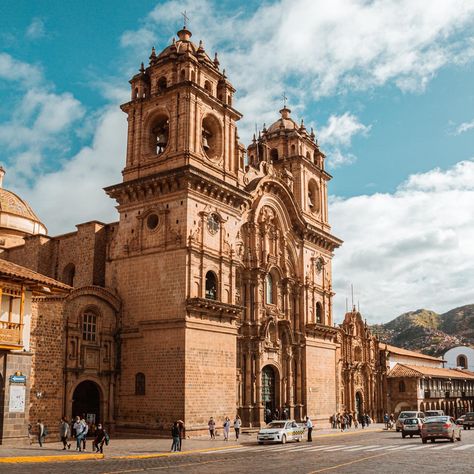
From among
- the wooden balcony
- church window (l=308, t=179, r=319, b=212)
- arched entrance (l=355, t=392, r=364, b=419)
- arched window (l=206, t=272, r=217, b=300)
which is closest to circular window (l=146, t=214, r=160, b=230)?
arched window (l=206, t=272, r=217, b=300)

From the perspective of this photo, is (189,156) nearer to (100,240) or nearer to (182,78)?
(182,78)

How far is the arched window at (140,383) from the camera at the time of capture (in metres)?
33.4

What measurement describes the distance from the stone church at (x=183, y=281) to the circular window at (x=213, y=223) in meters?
0.08

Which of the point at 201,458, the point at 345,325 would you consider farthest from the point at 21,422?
the point at 345,325

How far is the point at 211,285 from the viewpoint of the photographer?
3594 centimetres

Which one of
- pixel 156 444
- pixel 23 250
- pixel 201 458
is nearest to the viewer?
pixel 201 458

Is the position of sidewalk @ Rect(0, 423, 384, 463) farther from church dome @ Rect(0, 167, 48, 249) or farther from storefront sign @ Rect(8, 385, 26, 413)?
church dome @ Rect(0, 167, 48, 249)

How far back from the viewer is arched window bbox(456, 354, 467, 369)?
95838 mm

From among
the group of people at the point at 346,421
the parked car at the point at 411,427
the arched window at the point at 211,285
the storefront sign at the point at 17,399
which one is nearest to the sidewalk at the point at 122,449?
the storefront sign at the point at 17,399

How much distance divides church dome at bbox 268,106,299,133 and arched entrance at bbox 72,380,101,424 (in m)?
26.2

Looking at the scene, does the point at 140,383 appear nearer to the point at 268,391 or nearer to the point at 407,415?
the point at 268,391

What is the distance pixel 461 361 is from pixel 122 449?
8102 centimetres

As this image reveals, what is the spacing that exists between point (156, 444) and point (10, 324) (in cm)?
862

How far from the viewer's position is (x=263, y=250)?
41.6 meters
